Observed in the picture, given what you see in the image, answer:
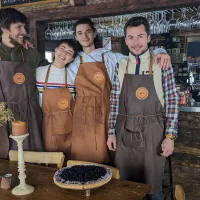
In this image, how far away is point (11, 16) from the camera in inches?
91.9

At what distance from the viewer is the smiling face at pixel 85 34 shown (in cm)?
235

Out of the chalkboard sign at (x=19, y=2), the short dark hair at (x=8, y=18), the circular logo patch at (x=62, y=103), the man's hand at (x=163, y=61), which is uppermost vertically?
the chalkboard sign at (x=19, y=2)

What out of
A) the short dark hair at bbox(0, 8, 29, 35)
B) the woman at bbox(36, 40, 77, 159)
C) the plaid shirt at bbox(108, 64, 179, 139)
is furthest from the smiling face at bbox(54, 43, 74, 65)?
the plaid shirt at bbox(108, 64, 179, 139)

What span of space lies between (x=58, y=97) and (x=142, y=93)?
759 millimetres

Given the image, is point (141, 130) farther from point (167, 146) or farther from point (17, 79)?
point (17, 79)

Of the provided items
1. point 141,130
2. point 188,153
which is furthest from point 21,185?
point 188,153

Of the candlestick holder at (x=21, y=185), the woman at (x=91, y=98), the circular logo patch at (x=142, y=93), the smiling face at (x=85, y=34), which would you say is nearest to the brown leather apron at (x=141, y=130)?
the circular logo patch at (x=142, y=93)

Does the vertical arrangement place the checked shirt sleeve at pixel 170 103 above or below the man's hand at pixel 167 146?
above

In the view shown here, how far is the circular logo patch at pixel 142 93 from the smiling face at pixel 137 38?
0.89 feet

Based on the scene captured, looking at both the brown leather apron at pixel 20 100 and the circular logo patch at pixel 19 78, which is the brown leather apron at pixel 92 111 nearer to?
the brown leather apron at pixel 20 100

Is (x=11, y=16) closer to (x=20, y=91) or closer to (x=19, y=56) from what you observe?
(x=19, y=56)

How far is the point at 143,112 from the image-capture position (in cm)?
202

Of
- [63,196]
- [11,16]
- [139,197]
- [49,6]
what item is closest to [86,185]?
[63,196]

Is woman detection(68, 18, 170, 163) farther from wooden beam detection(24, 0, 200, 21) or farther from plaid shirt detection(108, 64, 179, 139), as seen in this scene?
plaid shirt detection(108, 64, 179, 139)
